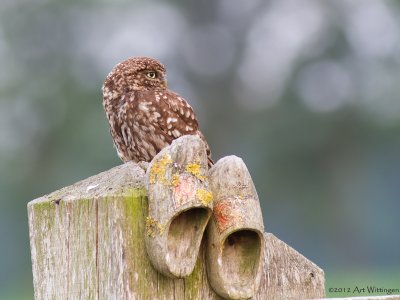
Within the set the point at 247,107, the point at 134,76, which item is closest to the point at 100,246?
the point at 134,76

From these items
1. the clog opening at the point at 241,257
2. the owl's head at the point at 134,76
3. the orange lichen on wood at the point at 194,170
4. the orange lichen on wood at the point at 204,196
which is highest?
the owl's head at the point at 134,76

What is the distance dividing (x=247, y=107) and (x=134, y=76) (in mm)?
21366

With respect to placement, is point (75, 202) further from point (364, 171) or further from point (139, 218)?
point (364, 171)

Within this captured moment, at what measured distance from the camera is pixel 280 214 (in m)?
24.8

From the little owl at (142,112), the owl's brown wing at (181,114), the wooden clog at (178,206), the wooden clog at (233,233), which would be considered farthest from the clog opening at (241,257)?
the owl's brown wing at (181,114)

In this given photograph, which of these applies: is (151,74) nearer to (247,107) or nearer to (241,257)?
(241,257)

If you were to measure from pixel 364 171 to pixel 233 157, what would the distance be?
79.1 feet

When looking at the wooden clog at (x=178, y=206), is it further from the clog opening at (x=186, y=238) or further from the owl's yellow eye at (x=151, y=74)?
the owl's yellow eye at (x=151, y=74)

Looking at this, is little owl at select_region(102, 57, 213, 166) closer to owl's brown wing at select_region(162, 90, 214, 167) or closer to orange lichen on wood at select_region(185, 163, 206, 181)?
owl's brown wing at select_region(162, 90, 214, 167)

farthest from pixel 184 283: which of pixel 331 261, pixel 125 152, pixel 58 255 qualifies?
pixel 331 261

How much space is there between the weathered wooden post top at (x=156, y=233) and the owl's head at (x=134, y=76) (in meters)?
2.46

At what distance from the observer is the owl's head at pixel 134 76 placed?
518 centimetres

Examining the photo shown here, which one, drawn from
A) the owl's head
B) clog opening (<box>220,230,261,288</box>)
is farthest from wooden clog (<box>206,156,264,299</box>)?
the owl's head

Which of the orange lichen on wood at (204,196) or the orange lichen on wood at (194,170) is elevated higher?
the orange lichen on wood at (194,170)
